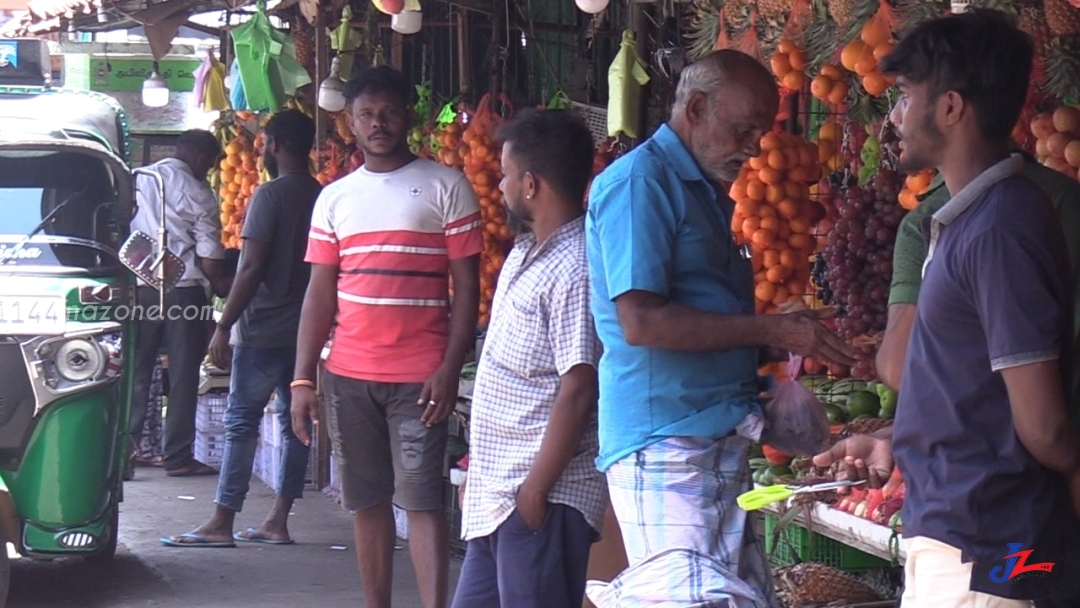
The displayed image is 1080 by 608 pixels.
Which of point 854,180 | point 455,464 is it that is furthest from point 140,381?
point 854,180

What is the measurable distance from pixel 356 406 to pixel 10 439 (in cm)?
145

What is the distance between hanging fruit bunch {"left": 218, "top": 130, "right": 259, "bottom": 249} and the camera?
1015cm

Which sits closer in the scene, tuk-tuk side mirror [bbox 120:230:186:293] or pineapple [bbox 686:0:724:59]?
pineapple [bbox 686:0:724:59]

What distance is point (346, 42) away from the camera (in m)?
8.03

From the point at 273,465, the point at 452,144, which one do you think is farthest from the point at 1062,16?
the point at 273,465

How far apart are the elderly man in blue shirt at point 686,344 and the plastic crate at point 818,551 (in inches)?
58.5

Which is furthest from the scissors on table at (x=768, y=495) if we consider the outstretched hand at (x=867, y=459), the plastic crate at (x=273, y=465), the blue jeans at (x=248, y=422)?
the plastic crate at (x=273, y=465)

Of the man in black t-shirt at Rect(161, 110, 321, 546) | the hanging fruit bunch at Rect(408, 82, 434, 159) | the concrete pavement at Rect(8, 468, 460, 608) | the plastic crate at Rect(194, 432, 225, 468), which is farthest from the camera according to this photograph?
the plastic crate at Rect(194, 432, 225, 468)

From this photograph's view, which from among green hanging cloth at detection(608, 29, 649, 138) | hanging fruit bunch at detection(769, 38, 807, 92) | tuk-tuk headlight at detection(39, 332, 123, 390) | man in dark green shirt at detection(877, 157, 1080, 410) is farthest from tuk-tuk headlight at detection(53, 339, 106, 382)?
man in dark green shirt at detection(877, 157, 1080, 410)

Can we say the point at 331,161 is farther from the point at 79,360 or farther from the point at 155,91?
the point at 155,91

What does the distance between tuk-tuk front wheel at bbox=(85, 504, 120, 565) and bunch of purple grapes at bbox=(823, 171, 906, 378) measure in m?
2.96

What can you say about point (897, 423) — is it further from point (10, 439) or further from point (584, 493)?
point (10, 439)

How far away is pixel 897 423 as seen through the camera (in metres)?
2.53

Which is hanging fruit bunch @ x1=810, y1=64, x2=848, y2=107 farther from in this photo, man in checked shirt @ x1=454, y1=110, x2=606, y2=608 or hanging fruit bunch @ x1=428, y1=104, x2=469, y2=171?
hanging fruit bunch @ x1=428, y1=104, x2=469, y2=171
